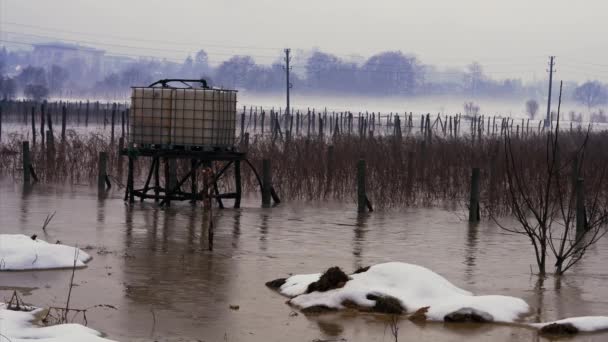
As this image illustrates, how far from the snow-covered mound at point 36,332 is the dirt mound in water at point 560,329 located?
14.8 feet

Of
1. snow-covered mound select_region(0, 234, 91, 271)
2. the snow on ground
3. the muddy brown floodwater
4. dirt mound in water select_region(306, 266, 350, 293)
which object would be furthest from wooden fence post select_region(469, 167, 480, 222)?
the snow on ground

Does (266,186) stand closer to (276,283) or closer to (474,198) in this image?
(474,198)

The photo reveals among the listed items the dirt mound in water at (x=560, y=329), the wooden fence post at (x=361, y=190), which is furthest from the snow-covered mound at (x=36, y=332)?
the wooden fence post at (x=361, y=190)

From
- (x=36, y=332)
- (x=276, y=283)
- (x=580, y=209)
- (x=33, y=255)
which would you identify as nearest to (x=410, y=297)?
(x=276, y=283)

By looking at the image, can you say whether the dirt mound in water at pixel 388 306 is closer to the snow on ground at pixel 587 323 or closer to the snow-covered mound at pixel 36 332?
the snow on ground at pixel 587 323

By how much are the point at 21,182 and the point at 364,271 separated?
1857 cm

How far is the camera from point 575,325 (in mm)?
10508

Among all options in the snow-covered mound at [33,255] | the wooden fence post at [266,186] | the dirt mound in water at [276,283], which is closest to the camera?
the dirt mound in water at [276,283]

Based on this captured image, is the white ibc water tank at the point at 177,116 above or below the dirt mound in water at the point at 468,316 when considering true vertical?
above

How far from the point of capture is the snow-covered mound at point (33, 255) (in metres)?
13.1

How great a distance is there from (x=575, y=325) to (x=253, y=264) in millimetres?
5589

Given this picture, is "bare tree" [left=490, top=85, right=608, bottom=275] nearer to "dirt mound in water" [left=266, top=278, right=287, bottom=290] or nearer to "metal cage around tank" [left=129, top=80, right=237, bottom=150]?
"dirt mound in water" [left=266, top=278, right=287, bottom=290]

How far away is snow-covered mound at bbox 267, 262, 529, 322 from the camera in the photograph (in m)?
11.0

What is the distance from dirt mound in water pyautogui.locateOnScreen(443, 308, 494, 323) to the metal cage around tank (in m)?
12.1
